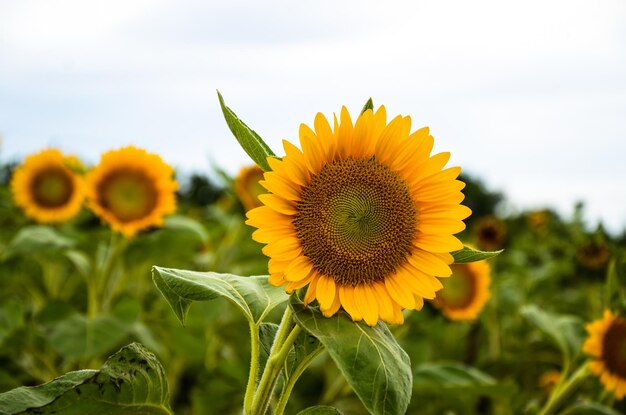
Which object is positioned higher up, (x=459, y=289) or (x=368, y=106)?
(x=368, y=106)

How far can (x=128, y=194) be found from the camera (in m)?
2.76

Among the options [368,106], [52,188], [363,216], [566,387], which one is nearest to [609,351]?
[566,387]

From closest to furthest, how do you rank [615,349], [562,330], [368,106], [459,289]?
[368,106], [615,349], [562,330], [459,289]

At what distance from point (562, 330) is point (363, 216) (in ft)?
4.48

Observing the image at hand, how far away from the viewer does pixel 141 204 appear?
2783 millimetres

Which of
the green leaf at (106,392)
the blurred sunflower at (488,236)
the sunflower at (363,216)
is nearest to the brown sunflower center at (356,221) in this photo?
the sunflower at (363,216)

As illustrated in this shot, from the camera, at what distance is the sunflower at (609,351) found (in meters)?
2.01

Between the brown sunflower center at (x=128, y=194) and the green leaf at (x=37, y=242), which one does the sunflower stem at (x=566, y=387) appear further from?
the green leaf at (x=37, y=242)

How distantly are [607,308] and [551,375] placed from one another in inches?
57.6

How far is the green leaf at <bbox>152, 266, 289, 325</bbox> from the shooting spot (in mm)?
1077

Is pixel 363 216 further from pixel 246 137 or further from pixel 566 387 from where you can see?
pixel 566 387

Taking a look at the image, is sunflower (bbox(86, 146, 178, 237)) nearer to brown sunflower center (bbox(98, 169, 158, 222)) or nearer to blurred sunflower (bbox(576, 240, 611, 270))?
brown sunflower center (bbox(98, 169, 158, 222))

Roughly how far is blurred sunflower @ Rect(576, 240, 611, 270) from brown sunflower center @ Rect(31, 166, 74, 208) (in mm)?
2529

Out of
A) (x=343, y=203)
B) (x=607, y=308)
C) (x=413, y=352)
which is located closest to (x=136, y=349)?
(x=343, y=203)
